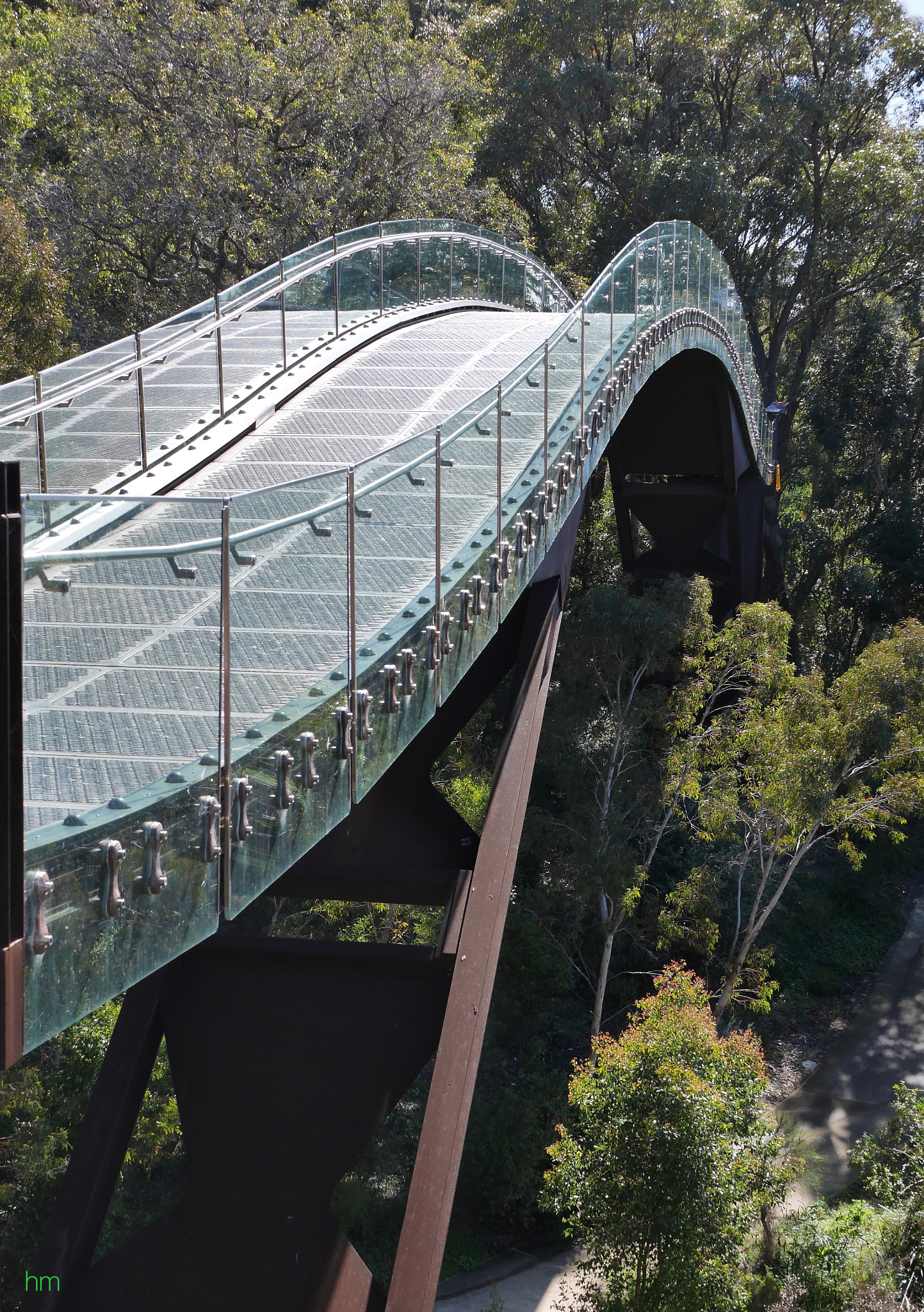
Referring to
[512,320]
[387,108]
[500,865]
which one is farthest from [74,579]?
[387,108]

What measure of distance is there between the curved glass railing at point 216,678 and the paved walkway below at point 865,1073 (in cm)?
1050

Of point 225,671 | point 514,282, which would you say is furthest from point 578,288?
point 225,671

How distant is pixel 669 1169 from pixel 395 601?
21.1 ft

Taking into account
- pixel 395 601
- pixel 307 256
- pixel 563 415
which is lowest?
pixel 395 601

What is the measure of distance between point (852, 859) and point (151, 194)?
48.7 ft

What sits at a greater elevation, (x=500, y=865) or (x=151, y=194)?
(x=151, y=194)

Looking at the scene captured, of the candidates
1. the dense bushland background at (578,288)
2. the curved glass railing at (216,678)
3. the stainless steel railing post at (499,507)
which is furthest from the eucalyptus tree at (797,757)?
the curved glass railing at (216,678)

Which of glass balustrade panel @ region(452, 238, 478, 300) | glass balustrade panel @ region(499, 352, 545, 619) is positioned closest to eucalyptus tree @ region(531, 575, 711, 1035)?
glass balustrade panel @ region(452, 238, 478, 300)

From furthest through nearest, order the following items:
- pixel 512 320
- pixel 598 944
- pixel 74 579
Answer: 1. pixel 598 944
2. pixel 512 320
3. pixel 74 579

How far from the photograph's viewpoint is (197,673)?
11.5 ft

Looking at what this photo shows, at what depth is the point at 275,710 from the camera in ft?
13.1

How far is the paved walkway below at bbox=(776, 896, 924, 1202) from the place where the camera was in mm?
14047

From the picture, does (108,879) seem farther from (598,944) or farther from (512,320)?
(598,944)

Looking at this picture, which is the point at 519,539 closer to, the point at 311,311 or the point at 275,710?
the point at 275,710
